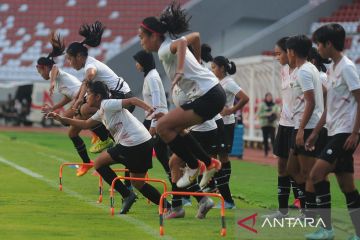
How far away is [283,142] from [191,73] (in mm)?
1756

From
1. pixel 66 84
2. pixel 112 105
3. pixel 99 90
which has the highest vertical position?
pixel 99 90

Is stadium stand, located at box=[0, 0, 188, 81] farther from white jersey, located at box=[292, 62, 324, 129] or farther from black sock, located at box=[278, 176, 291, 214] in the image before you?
white jersey, located at box=[292, 62, 324, 129]

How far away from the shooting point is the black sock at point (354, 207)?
8031mm

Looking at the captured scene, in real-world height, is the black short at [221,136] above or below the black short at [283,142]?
below

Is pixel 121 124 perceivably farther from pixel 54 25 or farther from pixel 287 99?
pixel 54 25

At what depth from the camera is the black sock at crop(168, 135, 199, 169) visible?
923 cm

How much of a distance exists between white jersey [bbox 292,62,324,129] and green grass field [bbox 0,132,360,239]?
119 cm

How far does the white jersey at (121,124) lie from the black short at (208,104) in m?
1.78

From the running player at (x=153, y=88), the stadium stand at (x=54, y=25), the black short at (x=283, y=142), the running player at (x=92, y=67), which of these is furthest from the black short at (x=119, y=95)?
the stadium stand at (x=54, y=25)

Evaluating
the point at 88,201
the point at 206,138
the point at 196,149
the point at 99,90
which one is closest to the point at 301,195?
the point at 206,138

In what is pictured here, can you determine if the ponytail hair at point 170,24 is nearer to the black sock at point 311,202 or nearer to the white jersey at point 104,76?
the black sock at point 311,202

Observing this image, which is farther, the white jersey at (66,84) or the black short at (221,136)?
the white jersey at (66,84)

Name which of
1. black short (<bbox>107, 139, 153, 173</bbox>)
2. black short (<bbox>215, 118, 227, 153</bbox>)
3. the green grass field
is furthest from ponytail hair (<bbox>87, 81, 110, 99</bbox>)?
black short (<bbox>215, 118, 227, 153</bbox>)

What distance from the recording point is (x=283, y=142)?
33.9ft
